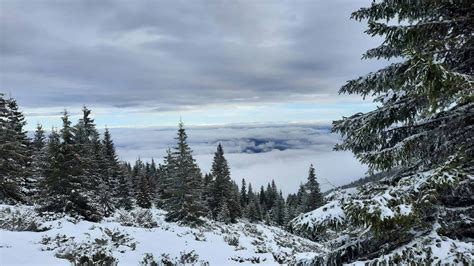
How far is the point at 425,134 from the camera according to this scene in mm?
5438

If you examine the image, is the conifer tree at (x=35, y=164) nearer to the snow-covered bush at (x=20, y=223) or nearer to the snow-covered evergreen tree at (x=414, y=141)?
the snow-covered bush at (x=20, y=223)

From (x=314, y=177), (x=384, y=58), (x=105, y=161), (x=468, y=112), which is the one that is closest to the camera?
(x=468, y=112)

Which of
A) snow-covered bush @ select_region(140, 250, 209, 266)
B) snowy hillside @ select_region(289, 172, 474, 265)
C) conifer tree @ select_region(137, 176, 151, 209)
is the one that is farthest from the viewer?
conifer tree @ select_region(137, 176, 151, 209)

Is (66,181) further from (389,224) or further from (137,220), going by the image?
(389,224)

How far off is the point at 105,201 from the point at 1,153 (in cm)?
1095

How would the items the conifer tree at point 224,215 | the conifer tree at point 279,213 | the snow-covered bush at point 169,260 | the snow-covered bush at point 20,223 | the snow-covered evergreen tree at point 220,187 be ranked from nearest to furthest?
the snow-covered bush at point 169,260 < the snow-covered bush at point 20,223 < the conifer tree at point 224,215 < the snow-covered evergreen tree at point 220,187 < the conifer tree at point 279,213

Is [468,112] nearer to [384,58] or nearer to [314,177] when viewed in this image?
[384,58]

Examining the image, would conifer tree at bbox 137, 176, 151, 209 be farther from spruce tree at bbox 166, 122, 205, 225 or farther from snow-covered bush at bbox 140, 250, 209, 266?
snow-covered bush at bbox 140, 250, 209, 266

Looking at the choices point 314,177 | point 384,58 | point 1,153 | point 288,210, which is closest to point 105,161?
point 1,153

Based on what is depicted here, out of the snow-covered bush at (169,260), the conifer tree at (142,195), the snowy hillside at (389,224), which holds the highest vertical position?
the snowy hillside at (389,224)

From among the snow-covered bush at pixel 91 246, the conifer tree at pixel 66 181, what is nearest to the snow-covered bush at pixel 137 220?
the conifer tree at pixel 66 181

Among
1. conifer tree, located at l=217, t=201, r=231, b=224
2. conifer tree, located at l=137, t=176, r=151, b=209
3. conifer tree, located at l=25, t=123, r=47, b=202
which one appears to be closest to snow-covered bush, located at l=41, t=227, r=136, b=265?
conifer tree, located at l=25, t=123, r=47, b=202

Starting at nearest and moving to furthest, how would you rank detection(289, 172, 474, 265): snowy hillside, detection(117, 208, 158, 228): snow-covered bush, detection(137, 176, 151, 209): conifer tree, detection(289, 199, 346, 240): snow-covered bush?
detection(289, 172, 474, 265): snowy hillside → detection(289, 199, 346, 240): snow-covered bush → detection(117, 208, 158, 228): snow-covered bush → detection(137, 176, 151, 209): conifer tree

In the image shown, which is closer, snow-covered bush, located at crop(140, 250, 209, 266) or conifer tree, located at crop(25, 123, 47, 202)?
snow-covered bush, located at crop(140, 250, 209, 266)
